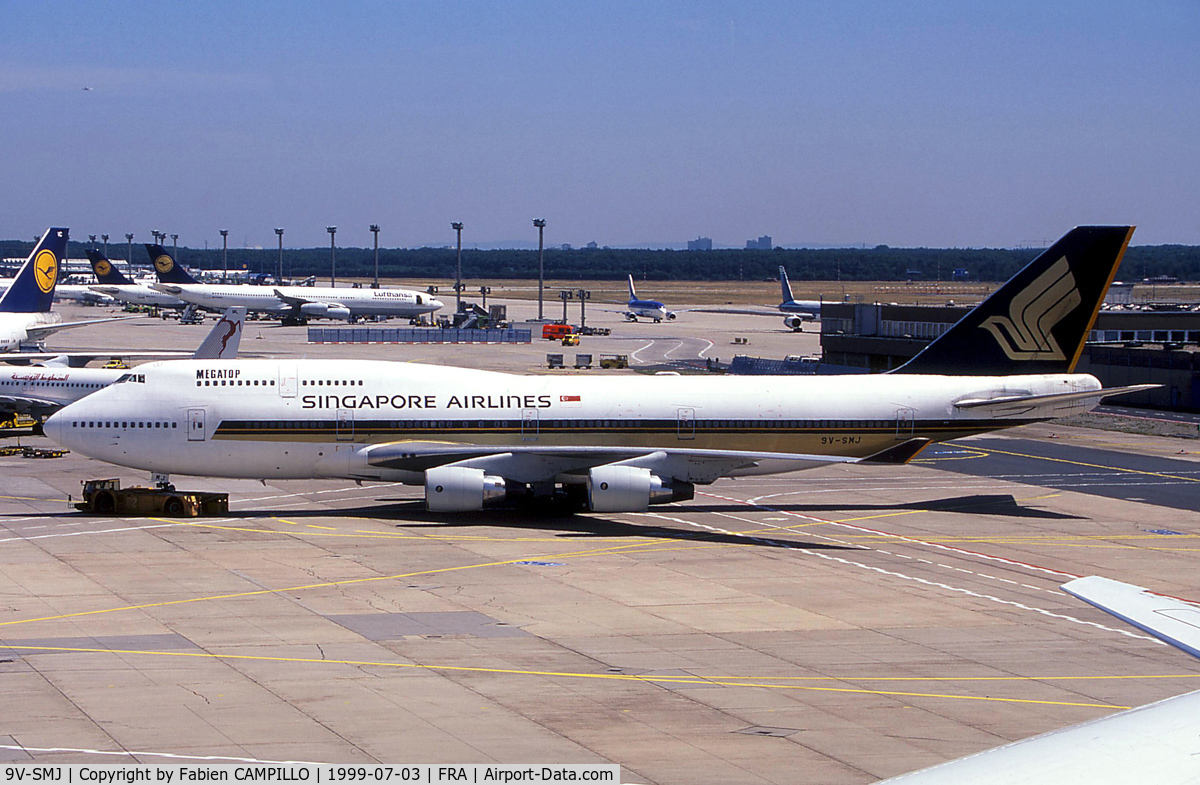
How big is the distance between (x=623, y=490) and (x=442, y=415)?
743 centimetres

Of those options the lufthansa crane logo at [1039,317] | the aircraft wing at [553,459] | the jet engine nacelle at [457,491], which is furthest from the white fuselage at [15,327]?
the lufthansa crane logo at [1039,317]

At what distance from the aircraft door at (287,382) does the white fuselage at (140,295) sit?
147 meters

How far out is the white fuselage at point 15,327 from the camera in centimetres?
8012

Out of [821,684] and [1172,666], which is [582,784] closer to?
[821,684]

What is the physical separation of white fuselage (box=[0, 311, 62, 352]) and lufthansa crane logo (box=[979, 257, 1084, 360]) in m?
62.2

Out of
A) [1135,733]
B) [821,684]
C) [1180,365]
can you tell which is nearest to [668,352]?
[1180,365]

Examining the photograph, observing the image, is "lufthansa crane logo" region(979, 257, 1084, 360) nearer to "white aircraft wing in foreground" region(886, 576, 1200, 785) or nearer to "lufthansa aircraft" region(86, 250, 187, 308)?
"white aircraft wing in foreground" region(886, 576, 1200, 785)

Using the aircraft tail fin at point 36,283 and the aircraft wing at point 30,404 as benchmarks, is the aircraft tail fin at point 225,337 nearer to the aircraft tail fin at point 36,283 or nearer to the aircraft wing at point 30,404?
the aircraft wing at point 30,404

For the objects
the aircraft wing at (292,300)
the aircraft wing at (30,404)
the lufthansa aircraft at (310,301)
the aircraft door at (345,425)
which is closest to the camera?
the aircraft door at (345,425)

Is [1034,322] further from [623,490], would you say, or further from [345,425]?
[345,425]

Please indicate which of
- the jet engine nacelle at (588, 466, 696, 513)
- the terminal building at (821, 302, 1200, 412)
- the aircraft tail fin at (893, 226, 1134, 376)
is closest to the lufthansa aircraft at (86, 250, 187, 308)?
the terminal building at (821, 302, 1200, 412)

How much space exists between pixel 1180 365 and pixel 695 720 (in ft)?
237

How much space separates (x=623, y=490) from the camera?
138 ft

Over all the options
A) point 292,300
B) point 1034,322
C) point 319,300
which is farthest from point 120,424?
point 319,300
